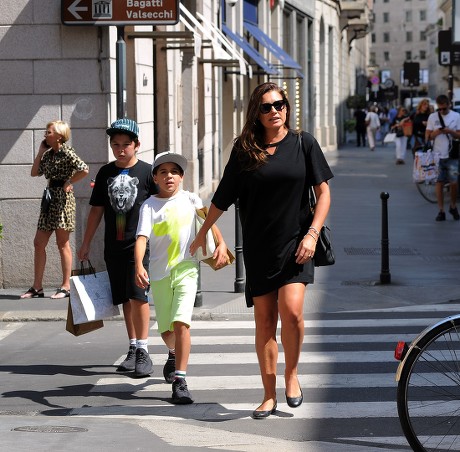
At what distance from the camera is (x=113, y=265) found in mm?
8633

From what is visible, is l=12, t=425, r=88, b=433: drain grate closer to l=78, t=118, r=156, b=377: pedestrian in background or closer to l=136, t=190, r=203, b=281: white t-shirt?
l=136, t=190, r=203, b=281: white t-shirt

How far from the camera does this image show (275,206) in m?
7.00

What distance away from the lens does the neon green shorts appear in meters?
7.72

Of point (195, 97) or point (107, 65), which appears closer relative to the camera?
point (107, 65)

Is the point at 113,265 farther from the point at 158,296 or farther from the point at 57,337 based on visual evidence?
the point at 57,337

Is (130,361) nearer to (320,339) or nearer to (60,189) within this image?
(320,339)

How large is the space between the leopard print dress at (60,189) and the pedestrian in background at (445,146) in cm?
887

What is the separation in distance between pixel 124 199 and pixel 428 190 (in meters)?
16.1

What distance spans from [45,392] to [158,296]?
1085 mm

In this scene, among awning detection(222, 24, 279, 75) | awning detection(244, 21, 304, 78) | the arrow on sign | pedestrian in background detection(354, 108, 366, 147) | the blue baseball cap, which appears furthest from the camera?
pedestrian in background detection(354, 108, 366, 147)

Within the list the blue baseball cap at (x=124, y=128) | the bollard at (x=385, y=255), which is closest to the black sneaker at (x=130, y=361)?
the blue baseball cap at (x=124, y=128)

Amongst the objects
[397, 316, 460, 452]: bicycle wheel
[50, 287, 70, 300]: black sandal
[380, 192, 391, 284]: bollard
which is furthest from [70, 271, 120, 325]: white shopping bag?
[380, 192, 391, 284]: bollard

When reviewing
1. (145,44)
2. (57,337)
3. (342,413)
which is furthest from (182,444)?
(145,44)

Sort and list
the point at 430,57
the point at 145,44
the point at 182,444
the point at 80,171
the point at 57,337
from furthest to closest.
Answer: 1. the point at 430,57
2. the point at 145,44
3. the point at 80,171
4. the point at 57,337
5. the point at 182,444
